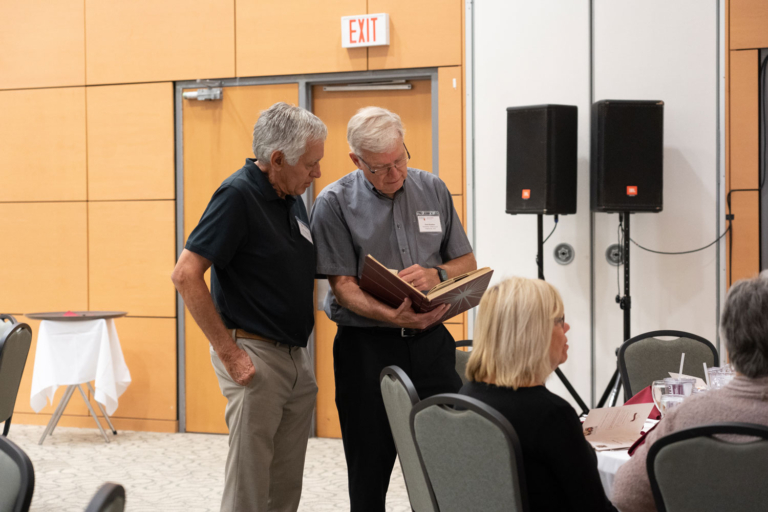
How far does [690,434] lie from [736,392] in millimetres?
158

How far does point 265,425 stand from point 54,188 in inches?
150

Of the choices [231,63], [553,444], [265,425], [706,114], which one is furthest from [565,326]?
[231,63]

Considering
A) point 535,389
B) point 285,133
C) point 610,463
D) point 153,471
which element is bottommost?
point 153,471

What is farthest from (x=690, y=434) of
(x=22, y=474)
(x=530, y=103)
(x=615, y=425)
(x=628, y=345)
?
(x=530, y=103)

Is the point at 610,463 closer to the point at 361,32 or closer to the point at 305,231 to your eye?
the point at 305,231

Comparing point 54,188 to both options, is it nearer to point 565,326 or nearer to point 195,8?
point 195,8

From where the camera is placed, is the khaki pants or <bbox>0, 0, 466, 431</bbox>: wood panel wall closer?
the khaki pants

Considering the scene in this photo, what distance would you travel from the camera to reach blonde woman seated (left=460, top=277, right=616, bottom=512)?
158cm

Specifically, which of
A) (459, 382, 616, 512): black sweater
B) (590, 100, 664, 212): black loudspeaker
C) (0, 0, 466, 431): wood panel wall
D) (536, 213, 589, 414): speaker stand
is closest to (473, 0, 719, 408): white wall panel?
(536, 213, 589, 414): speaker stand

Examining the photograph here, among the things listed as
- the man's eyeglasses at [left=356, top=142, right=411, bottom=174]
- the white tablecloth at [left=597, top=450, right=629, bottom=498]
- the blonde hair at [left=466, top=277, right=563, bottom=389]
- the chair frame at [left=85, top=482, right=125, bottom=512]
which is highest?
the man's eyeglasses at [left=356, top=142, right=411, bottom=174]

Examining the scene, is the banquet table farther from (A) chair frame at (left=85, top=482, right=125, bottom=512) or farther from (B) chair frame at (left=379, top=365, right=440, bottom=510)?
(A) chair frame at (left=85, top=482, right=125, bottom=512)

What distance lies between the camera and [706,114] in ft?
14.5

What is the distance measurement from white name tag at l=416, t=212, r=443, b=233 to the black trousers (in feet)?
1.25

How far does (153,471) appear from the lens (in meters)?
4.26
